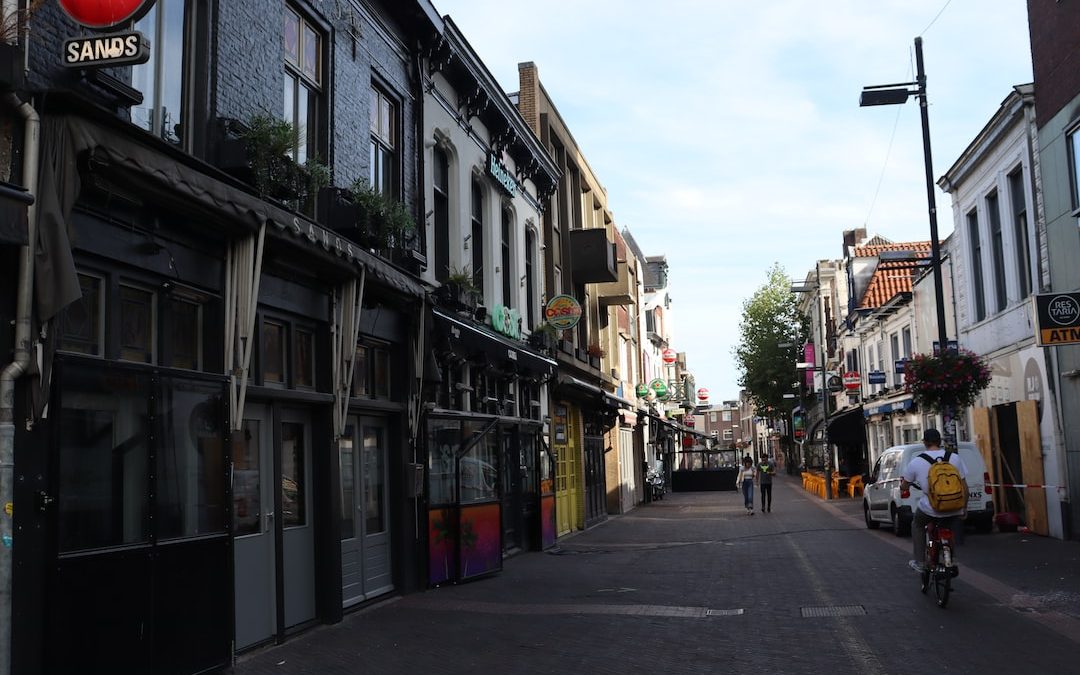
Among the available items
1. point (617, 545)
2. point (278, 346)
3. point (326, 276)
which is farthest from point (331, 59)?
point (617, 545)

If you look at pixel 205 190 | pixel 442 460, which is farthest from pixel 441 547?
pixel 205 190

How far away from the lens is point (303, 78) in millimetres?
11227

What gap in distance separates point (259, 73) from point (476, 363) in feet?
23.0

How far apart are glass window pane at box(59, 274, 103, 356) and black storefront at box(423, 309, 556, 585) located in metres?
6.40

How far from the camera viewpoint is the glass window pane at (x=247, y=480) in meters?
9.08

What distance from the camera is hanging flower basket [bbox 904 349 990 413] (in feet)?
60.9

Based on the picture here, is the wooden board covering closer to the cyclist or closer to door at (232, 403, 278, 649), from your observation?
the cyclist

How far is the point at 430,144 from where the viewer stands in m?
15.2

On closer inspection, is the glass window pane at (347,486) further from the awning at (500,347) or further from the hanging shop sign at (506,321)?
the hanging shop sign at (506,321)

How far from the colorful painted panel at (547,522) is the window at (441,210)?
549 cm

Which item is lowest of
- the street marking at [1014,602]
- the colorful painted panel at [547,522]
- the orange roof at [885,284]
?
the street marking at [1014,602]

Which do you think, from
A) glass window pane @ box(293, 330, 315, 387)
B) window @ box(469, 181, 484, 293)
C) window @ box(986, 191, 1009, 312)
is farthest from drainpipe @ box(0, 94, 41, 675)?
window @ box(986, 191, 1009, 312)

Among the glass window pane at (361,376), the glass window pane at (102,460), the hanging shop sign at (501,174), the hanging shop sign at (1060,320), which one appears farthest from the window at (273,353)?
the hanging shop sign at (1060,320)

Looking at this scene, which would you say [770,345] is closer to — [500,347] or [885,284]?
[885,284]
